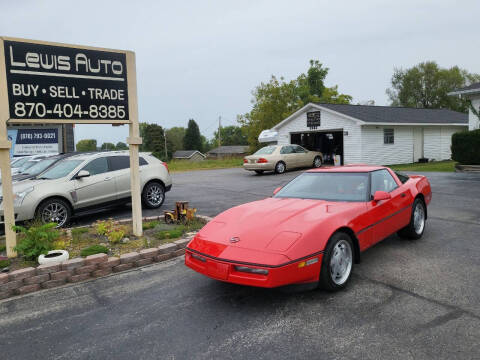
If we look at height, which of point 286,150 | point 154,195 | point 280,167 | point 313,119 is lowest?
point 154,195

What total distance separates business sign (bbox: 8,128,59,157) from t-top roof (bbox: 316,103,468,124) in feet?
53.4

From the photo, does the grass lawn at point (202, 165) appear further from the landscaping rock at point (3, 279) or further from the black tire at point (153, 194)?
the landscaping rock at point (3, 279)

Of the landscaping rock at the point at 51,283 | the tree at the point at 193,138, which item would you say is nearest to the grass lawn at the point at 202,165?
the landscaping rock at the point at 51,283

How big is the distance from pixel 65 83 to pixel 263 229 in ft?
13.2

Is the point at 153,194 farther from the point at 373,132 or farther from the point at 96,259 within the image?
the point at 373,132

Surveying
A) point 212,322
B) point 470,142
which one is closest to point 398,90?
point 470,142

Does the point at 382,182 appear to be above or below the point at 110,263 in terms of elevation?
above

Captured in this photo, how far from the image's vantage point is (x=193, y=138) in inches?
4117

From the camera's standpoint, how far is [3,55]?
5184mm

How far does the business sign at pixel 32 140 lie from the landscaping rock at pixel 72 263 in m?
14.5

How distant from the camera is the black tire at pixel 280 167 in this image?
20172 millimetres

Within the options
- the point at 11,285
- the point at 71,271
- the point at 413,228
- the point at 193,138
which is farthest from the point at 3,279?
the point at 193,138

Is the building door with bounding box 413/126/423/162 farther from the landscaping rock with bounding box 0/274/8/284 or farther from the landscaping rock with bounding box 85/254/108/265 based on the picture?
the landscaping rock with bounding box 0/274/8/284

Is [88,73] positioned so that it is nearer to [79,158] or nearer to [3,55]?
[3,55]
